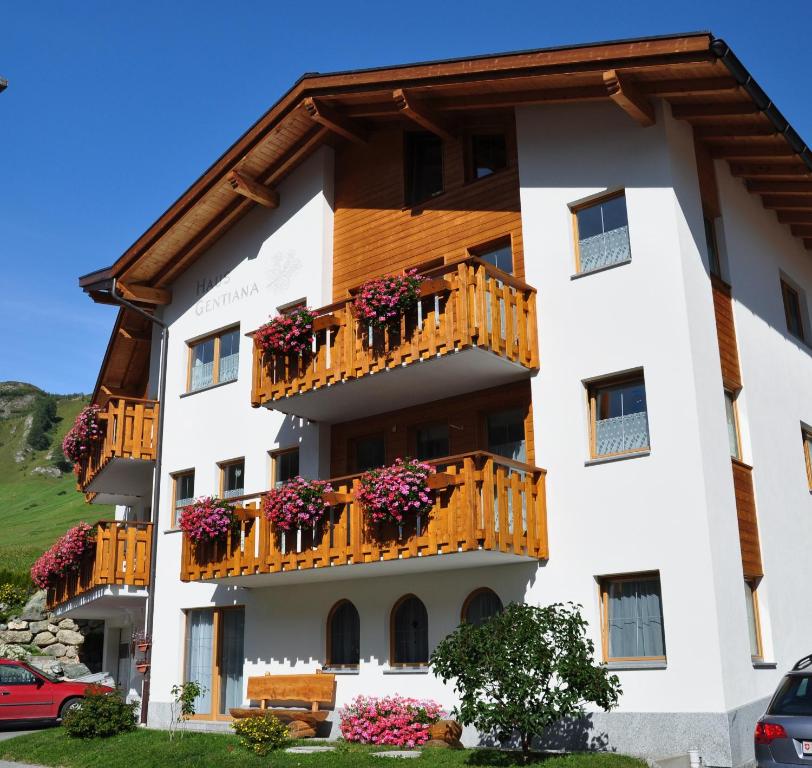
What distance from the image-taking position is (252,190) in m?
21.0

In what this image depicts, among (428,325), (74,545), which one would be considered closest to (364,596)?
(428,325)

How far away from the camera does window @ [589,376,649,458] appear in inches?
588

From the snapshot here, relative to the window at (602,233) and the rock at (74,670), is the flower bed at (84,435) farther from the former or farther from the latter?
the window at (602,233)

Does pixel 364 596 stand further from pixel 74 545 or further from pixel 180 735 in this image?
pixel 74 545

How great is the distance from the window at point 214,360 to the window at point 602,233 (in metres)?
8.42

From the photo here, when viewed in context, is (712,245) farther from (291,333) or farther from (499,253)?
(291,333)

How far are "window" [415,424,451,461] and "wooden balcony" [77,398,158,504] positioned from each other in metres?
7.61

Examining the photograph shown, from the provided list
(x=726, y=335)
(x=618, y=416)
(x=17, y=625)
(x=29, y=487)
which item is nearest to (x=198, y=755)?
(x=618, y=416)

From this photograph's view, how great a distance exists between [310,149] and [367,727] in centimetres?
1151

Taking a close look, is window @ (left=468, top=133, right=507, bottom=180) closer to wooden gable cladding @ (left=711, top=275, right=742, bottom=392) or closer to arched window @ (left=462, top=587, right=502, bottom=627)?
wooden gable cladding @ (left=711, top=275, right=742, bottom=392)

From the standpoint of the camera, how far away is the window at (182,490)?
21.8m

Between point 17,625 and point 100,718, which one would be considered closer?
point 100,718

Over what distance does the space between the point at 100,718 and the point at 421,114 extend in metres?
12.7

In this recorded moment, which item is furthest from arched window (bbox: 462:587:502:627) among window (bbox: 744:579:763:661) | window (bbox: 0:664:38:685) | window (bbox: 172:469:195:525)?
window (bbox: 0:664:38:685)
